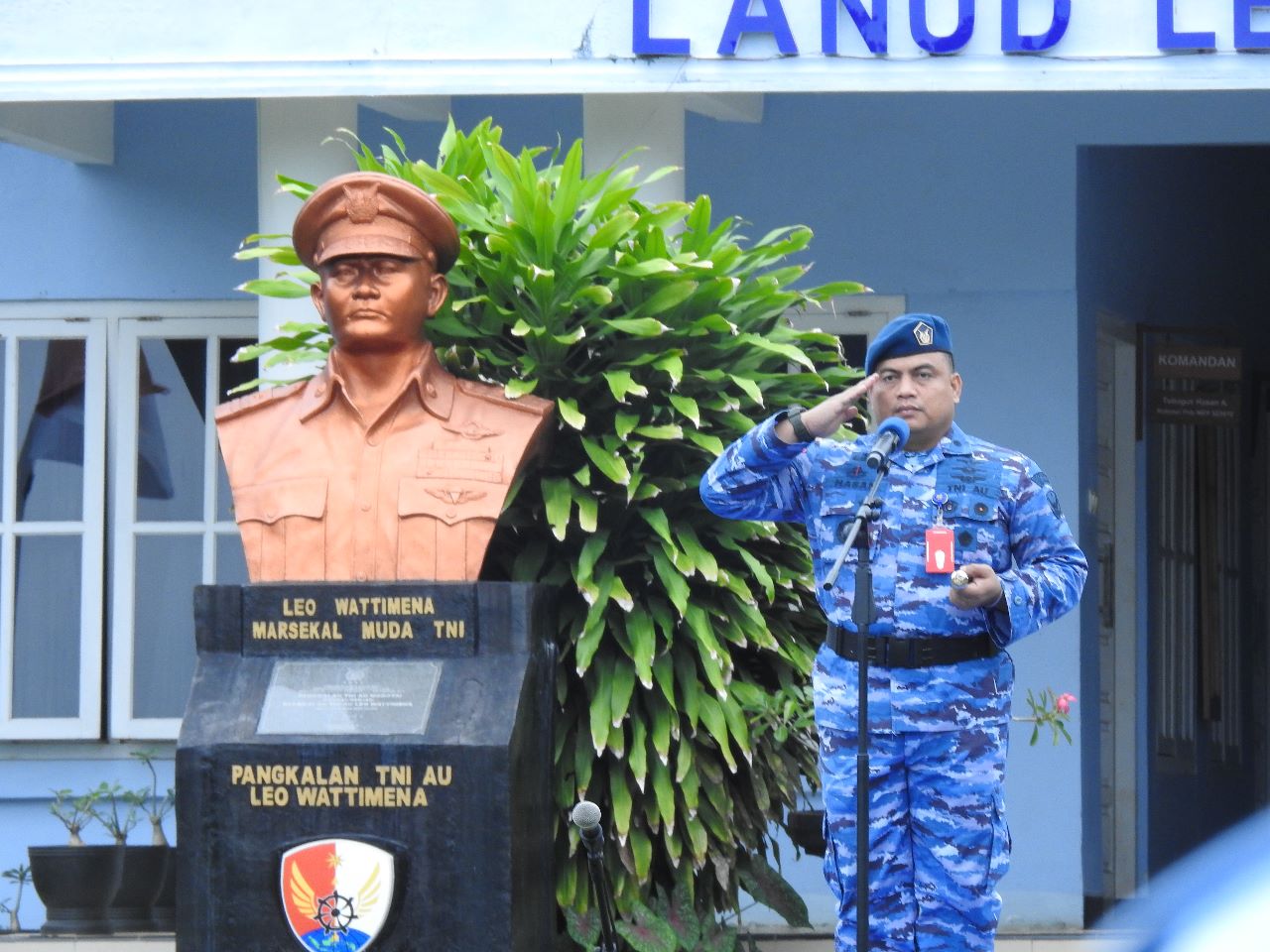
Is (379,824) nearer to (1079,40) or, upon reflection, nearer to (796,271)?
(796,271)

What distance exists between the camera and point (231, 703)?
4172mm

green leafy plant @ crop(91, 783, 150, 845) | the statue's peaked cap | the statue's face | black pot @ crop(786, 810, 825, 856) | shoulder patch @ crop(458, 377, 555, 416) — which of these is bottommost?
green leafy plant @ crop(91, 783, 150, 845)

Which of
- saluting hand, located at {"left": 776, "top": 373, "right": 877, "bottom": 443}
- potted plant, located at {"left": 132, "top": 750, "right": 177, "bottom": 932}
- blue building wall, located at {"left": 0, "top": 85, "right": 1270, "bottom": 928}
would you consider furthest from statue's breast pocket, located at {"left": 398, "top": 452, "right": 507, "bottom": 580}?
blue building wall, located at {"left": 0, "top": 85, "right": 1270, "bottom": 928}

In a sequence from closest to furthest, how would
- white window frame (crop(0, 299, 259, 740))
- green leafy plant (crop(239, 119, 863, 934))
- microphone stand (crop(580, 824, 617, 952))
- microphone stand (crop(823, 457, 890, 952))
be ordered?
microphone stand (crop(823, 457, 890, 952)) < microphone stand (crop(580, 824, 617, 952)) < green leafy plant (crop(239, 119, 863, 934)) < white window frame (crop(0, 299, 259, 740))

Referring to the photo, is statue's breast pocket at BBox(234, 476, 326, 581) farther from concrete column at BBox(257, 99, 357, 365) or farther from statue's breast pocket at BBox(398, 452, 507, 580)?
concrete column at BBox(257, 99, 357, 365)

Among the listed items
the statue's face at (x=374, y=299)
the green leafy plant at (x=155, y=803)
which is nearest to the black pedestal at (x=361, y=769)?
the statue's face at (x=374, y=299)

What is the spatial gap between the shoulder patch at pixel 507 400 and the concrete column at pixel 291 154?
160 centimetres

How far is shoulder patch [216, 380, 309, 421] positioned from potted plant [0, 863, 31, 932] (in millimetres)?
2702

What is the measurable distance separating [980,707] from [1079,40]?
92.5 inches

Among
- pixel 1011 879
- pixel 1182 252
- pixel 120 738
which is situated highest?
pixel 1182 252

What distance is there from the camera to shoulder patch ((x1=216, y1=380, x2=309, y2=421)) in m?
4.45

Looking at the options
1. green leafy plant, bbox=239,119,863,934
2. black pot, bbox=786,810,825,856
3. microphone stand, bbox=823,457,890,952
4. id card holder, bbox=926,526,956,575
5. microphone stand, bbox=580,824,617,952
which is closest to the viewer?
microphone stand, bbox=823,457,890,952

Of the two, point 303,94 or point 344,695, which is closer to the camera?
point 344,695

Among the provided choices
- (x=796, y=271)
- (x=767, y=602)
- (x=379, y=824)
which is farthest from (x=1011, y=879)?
(x=379, y=824)
